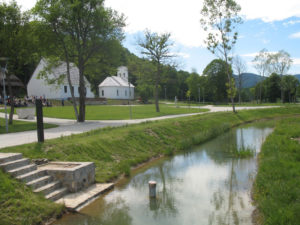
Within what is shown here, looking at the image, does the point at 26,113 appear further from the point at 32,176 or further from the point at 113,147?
the point at 32,176

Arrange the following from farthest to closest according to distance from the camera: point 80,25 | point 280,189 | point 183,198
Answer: point 80,25
point 183,198
point 280,189

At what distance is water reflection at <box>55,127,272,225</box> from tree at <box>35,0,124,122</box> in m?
15.4

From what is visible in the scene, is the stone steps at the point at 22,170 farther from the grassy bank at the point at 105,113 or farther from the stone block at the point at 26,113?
the stone block at the point at 26,113

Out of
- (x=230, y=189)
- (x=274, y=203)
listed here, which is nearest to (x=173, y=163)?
(x=230, y=189)

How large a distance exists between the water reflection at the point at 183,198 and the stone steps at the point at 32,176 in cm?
108

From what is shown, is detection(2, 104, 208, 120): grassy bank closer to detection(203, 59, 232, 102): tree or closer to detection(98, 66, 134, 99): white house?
detection(98, 66, 134, 99): white house

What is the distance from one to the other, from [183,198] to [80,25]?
19.5 m

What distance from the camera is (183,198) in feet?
29.5

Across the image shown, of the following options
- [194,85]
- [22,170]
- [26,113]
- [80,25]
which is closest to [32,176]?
[22,170]

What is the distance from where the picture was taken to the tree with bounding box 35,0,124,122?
74.3 ft

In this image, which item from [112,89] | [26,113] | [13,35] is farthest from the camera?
[112,89]

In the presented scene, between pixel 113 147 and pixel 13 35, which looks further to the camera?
pixel 13 35

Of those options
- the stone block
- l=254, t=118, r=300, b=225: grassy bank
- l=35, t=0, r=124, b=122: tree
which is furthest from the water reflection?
the stone block

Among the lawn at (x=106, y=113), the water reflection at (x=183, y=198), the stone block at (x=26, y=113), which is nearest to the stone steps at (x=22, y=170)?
the water reflection at (x=183, y=198)
